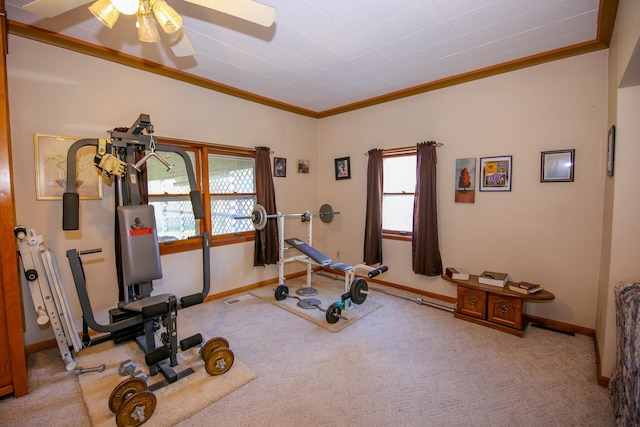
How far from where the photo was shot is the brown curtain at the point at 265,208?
417 cm

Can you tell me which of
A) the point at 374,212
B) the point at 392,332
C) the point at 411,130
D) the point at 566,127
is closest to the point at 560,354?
the point at 392,332

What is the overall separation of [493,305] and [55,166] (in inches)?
178

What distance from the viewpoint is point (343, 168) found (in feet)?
15.8

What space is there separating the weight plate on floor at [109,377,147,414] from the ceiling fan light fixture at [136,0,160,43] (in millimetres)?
2177

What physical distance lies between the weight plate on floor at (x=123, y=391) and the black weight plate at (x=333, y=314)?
5.66 feet

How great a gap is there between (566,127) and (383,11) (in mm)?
2191

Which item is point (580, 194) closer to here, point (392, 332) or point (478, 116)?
point (478, 116)

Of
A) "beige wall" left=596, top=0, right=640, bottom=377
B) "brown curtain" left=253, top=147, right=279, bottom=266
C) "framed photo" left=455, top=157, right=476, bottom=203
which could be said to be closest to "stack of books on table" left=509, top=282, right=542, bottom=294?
"beige wall" left=596, top=0, right=640, bottom=377

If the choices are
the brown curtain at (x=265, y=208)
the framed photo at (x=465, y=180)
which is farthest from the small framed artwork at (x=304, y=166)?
the framed photo at (x=465, y=180)

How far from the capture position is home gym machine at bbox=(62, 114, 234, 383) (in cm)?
210

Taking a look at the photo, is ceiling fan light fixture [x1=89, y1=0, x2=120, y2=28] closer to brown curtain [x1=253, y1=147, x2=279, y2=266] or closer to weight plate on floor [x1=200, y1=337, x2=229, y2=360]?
weight plate on floor [x1=200, y1=337, x2=229, y2=360]

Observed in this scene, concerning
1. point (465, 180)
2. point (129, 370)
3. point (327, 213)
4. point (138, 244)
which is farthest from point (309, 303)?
point (465, 180)

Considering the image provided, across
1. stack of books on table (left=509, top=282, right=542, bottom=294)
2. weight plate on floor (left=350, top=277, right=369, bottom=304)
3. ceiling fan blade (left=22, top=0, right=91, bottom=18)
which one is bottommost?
weight plate on floor (left=350, top=277, right=369, bottom=304)

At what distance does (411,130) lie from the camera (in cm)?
398
